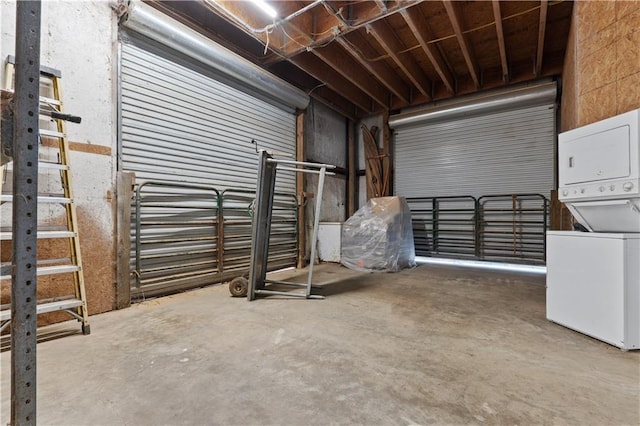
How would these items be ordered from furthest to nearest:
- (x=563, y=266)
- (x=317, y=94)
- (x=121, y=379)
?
(x=317, y=94), (x=563, y=266), (x=121, y=379)

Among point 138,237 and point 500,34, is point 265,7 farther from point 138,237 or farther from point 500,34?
point 500,34

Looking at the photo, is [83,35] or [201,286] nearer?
[83,35]

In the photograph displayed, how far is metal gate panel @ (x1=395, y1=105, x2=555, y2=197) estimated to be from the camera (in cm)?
449

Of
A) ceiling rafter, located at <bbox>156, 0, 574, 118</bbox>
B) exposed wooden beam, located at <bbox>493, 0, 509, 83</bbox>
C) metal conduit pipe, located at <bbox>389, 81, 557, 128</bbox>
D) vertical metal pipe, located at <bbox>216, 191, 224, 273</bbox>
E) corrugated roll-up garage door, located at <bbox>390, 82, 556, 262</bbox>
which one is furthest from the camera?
corrugated roll-up garage door, located at <bbox>390, 82, 556, 262</bbox>

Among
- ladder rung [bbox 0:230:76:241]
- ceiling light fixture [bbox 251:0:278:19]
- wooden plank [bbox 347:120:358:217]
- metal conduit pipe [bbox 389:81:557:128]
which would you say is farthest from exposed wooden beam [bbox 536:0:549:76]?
ladder rung [bbox 0:230:76:241]

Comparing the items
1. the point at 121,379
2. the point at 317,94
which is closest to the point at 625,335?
the point at 121,379

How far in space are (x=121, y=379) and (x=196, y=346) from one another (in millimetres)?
421

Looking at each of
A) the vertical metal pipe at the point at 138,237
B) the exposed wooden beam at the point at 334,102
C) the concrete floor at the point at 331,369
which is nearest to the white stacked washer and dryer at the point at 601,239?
the concrete floor at the point at 331,369

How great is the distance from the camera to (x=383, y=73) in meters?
4.51

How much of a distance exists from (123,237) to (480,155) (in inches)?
217

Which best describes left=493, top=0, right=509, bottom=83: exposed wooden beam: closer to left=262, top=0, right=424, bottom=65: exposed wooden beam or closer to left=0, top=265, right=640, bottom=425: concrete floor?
left=262, top=0, right=424, bottom=65: exposed wooden beam

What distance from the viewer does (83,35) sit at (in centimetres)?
228

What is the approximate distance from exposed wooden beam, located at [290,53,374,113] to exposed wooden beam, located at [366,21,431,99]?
1.02 metres

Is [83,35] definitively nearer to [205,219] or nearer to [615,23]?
[205,219]
